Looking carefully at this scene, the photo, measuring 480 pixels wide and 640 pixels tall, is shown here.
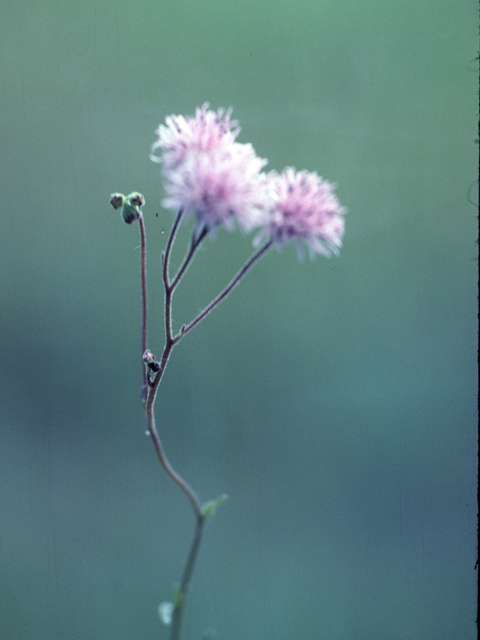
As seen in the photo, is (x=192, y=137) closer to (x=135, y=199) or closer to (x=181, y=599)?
(x=135, y=199)

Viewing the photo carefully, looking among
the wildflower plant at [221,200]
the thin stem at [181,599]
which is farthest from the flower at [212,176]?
the thin stem at [181,599]

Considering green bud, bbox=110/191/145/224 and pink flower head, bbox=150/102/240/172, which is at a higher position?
pink flower head, bbox=150/102/240/172

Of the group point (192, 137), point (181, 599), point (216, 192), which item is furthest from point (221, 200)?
point (181, 599)

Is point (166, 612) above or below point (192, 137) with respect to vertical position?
below

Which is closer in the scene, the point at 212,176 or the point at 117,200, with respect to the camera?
the point at 212,176

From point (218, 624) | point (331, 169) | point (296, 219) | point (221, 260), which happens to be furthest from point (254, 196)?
point (218, 624)

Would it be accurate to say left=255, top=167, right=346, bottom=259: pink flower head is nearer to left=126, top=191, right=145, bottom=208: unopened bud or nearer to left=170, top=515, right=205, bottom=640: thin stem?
left=126, top=191, right=145, bottom=208: unopened bud

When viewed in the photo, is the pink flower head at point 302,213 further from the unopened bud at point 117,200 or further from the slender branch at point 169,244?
the unopened bud at point 117,200

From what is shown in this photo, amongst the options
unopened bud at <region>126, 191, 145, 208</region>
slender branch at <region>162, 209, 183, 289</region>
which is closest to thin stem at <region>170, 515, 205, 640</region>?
slender branch at <region>162, 209, 183, 289</region>
